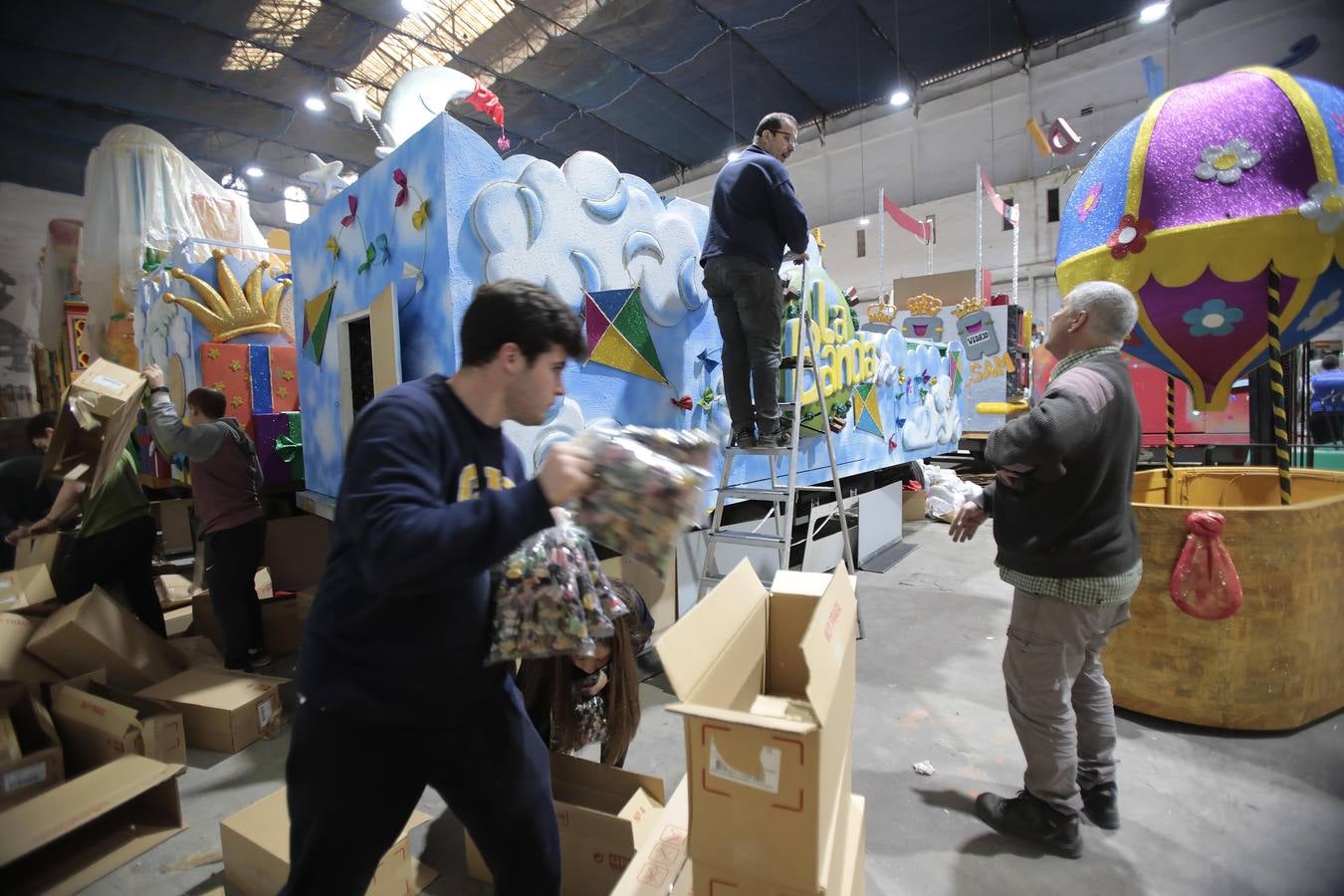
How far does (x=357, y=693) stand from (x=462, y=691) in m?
0.18

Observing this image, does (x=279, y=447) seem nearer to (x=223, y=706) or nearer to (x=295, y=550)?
(x=295, y=550)

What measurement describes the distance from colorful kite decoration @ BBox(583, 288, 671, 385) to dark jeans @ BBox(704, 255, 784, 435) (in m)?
0.41

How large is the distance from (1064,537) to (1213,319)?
1.65m

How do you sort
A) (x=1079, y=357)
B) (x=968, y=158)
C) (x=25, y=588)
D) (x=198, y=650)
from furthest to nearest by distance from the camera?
(x=968, y=158), (x=25, y=588), (x=198, y=650), (x=1079, y=357)

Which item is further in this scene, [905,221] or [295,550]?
[905,221]

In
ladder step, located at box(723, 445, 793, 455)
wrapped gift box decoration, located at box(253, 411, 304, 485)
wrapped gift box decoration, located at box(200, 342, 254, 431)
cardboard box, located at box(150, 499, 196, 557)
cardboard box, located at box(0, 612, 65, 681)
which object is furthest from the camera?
cardboard box, located at box(150, 499, 196, 557)

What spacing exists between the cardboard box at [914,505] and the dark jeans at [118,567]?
23.4 feet

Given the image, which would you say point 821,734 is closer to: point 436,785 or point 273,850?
point 436,785

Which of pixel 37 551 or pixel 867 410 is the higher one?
pixel 867 410

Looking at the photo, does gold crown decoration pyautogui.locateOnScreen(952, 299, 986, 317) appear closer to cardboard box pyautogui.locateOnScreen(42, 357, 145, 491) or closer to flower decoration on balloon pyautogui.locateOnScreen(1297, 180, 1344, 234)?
flower decoration on balloon pyautogui.locateOnScreen(1297, 180, 1344, 234)

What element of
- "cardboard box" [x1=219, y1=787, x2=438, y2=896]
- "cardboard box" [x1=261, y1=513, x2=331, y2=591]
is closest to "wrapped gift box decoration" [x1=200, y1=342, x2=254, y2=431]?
"cardboard box" [x1=261, y1=513, x2=331, y2=591]

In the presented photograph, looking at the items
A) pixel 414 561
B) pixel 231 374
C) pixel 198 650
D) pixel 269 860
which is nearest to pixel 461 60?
pixel 231 374

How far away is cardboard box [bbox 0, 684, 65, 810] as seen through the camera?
229cm

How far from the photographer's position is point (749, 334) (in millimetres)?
3221
